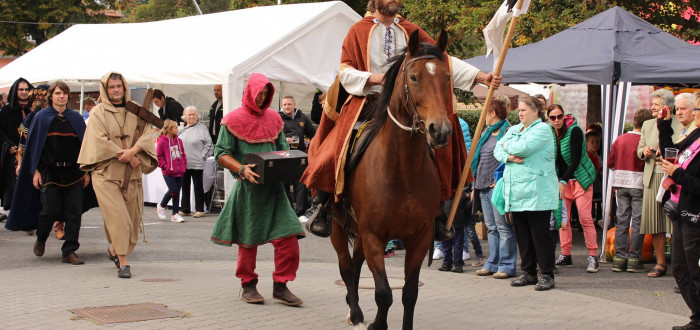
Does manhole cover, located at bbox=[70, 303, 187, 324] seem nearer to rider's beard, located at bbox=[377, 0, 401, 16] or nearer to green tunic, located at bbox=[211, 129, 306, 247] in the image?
green tunic, located at bbox=[211, 129, 306, 247]

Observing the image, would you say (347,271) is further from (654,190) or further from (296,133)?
(296,133)

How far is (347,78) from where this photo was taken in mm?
6199

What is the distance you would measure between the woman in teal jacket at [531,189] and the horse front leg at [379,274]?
3.27 metres

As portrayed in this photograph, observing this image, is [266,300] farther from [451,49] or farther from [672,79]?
[451,49]

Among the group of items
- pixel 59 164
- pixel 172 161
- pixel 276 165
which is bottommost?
pixel 172 161

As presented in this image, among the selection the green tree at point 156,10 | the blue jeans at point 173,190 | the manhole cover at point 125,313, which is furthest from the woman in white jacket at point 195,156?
the green tree at point 156,10

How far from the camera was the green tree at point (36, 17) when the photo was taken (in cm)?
4088

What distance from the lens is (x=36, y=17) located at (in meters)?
41.9

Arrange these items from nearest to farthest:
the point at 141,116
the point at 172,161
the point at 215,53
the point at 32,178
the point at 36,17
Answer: the point at 141,116 < the point at 32,178 < the point at 172,161 < the point at 215,53 < the point at 36,17

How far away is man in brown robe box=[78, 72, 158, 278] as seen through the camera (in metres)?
8.89

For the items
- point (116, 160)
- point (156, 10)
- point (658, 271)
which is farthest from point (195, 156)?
point (156, 10)

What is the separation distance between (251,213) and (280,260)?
19.7 inches

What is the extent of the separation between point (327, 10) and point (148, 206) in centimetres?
554

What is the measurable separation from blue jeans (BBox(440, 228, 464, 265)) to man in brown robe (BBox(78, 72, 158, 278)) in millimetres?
3554
